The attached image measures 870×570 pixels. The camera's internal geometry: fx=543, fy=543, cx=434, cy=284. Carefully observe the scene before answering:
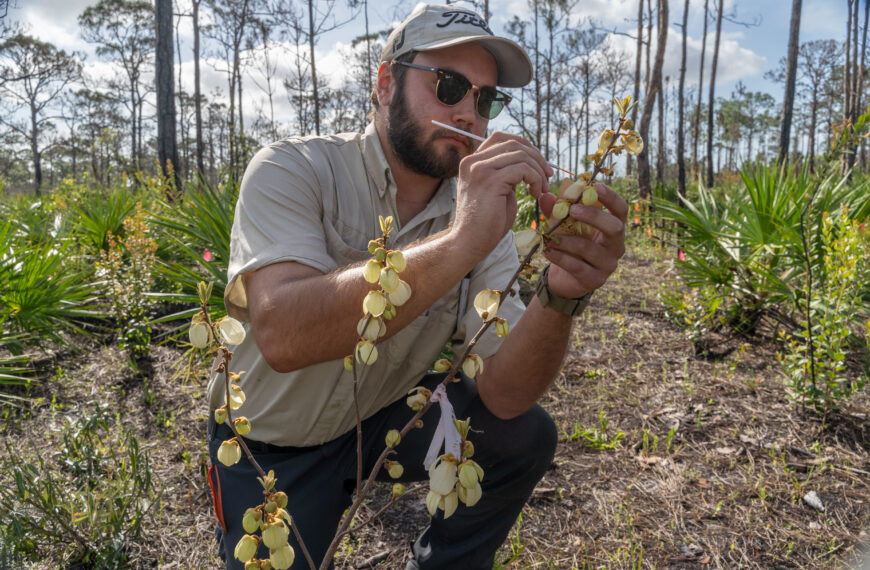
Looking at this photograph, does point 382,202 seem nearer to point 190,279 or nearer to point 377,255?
point 377,255

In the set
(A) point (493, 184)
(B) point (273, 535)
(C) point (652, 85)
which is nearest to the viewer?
(B) point (273, 535)

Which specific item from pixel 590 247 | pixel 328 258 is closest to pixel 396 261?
pixel 590 247

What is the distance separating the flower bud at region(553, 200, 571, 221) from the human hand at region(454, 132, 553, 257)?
5.7 inches

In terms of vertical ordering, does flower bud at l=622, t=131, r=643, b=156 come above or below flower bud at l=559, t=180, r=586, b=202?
above

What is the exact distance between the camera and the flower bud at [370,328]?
67 cm

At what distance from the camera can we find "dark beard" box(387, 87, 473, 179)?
5.20ft

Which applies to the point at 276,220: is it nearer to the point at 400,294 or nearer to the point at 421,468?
the point at 400,294

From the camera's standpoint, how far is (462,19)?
1665mm

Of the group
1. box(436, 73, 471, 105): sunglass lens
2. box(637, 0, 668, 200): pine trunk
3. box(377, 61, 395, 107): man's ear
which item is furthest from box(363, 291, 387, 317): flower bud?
box(637, 0, 668, 200): pine trunk

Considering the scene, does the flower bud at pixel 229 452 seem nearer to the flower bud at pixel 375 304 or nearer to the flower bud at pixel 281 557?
the flower bud at pixel 281 557

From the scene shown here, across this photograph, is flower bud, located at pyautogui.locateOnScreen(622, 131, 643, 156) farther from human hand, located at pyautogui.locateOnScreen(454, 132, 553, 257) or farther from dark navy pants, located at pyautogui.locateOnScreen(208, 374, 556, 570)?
dark navy pants, located at pyautogui.locateOnScreen(208, 374, 556, 570)

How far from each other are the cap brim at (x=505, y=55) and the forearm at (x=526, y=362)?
815 millimetres

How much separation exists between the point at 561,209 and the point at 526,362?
0.66m

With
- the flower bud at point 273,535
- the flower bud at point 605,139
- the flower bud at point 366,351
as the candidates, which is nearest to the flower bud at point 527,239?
the flower bud at point 605,139
